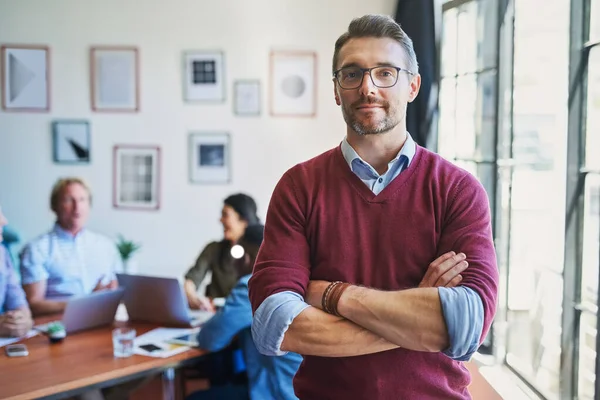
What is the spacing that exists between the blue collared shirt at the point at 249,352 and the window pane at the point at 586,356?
1.01m

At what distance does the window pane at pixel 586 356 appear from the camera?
2.23 metres

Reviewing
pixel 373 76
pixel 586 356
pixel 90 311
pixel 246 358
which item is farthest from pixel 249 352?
pixel 373 76

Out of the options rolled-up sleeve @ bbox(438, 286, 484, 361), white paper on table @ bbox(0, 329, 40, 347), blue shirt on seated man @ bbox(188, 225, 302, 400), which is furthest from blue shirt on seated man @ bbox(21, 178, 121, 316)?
rolled-up sleeve @ bbox(438, 286, 484, 361)

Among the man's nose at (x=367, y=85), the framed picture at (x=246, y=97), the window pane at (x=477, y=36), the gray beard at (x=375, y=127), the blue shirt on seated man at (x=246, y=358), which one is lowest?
the blue shirt on seated man at (x=246, y=358)

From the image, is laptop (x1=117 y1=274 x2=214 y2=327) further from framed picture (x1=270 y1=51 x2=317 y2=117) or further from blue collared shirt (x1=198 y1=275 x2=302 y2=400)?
framed picture (x1=270 y1=51 x2=317 y2=117)

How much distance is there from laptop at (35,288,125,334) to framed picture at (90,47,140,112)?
188 centimetres

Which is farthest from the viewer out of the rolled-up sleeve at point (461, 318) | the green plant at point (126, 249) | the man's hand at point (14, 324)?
the green plant at point (126, 249)

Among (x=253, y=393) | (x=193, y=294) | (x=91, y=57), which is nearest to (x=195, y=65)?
(x=91, y=57)

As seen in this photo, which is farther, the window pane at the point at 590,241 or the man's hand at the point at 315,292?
the window pane at the point at 590,241

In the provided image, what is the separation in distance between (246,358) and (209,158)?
215cm

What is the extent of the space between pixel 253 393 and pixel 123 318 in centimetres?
96

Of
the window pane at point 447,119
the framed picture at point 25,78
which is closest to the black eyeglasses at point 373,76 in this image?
the window pane at point 447,119

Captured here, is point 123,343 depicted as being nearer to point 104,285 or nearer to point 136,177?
point 104,285

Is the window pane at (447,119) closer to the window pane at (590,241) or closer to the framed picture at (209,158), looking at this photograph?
the window pane at (590,241)
